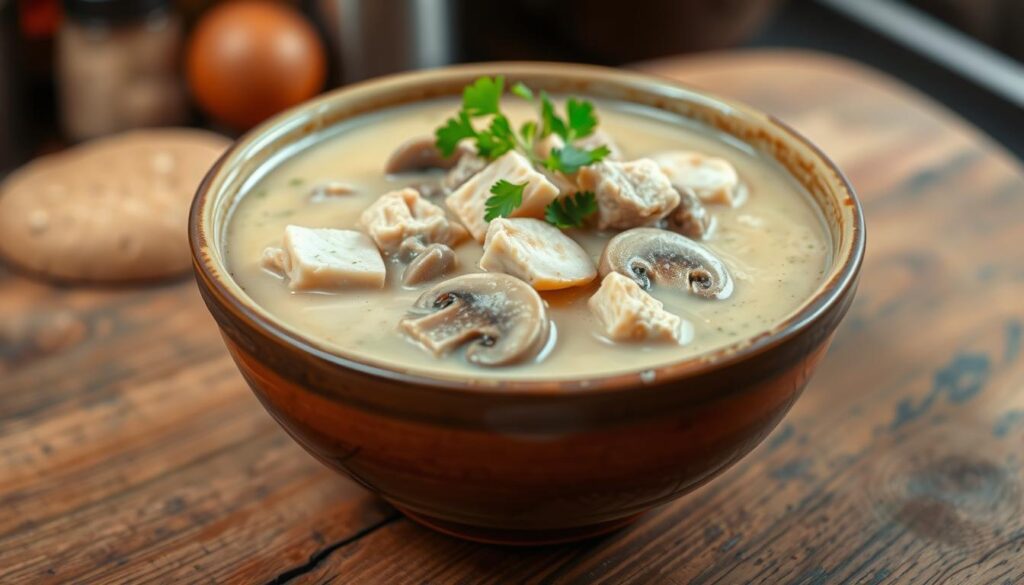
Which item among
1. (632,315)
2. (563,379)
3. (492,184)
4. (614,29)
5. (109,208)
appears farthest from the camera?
(614,29)

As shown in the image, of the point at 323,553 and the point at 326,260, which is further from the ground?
the point at 326,260

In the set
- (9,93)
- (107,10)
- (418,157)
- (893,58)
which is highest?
(418,157)

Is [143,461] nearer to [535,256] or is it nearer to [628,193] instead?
[535,256]

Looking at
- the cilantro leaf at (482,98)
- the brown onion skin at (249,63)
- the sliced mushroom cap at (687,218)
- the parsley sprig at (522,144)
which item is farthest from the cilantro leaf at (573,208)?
the brown onion skin at (249,63)

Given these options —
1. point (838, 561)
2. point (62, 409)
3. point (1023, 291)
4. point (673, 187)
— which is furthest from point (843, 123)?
point (62, 409)

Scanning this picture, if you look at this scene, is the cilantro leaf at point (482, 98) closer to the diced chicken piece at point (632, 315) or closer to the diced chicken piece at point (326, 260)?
the diced chicken piece at point (326, 260)

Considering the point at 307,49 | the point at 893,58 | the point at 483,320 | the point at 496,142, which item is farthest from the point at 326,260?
the point at 893,58
